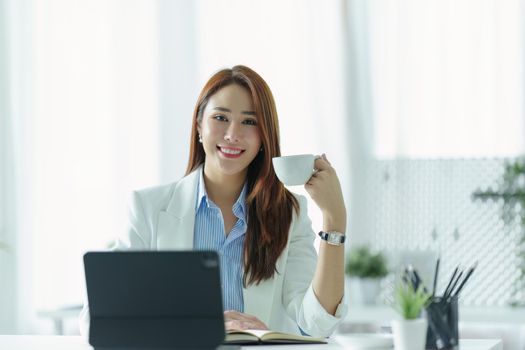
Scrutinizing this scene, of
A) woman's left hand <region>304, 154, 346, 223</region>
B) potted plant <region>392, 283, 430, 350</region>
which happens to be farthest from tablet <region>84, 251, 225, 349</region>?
woman's left hand <region>304, 154, 346, 223</region>

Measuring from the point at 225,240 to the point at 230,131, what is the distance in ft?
0.93

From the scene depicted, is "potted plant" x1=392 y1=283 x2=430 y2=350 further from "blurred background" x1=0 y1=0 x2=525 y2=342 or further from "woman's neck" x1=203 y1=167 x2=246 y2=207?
"blurred background" x1=0 y1=0 x2=525 y2=342

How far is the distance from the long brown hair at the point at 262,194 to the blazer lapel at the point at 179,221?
5.9 inches

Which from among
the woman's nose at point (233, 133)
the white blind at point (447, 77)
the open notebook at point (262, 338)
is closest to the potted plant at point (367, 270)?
the white blind at point (447, 77)

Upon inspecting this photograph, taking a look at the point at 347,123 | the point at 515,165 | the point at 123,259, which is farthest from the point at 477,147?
the point at 123,259

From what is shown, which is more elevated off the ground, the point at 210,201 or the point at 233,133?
the point at 233,133

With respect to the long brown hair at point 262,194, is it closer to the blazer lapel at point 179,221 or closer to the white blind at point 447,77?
the blazer lapel at point 179,221

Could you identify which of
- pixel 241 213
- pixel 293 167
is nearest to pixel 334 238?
pixel 293 167

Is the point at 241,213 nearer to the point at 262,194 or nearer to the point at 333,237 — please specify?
the point at 262,194

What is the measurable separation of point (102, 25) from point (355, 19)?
1304 mm

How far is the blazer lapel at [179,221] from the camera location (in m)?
2.27

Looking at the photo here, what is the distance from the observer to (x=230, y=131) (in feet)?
7.55

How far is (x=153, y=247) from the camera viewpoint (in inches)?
90.2

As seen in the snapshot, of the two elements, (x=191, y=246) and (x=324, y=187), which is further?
(x=191, y=246)
